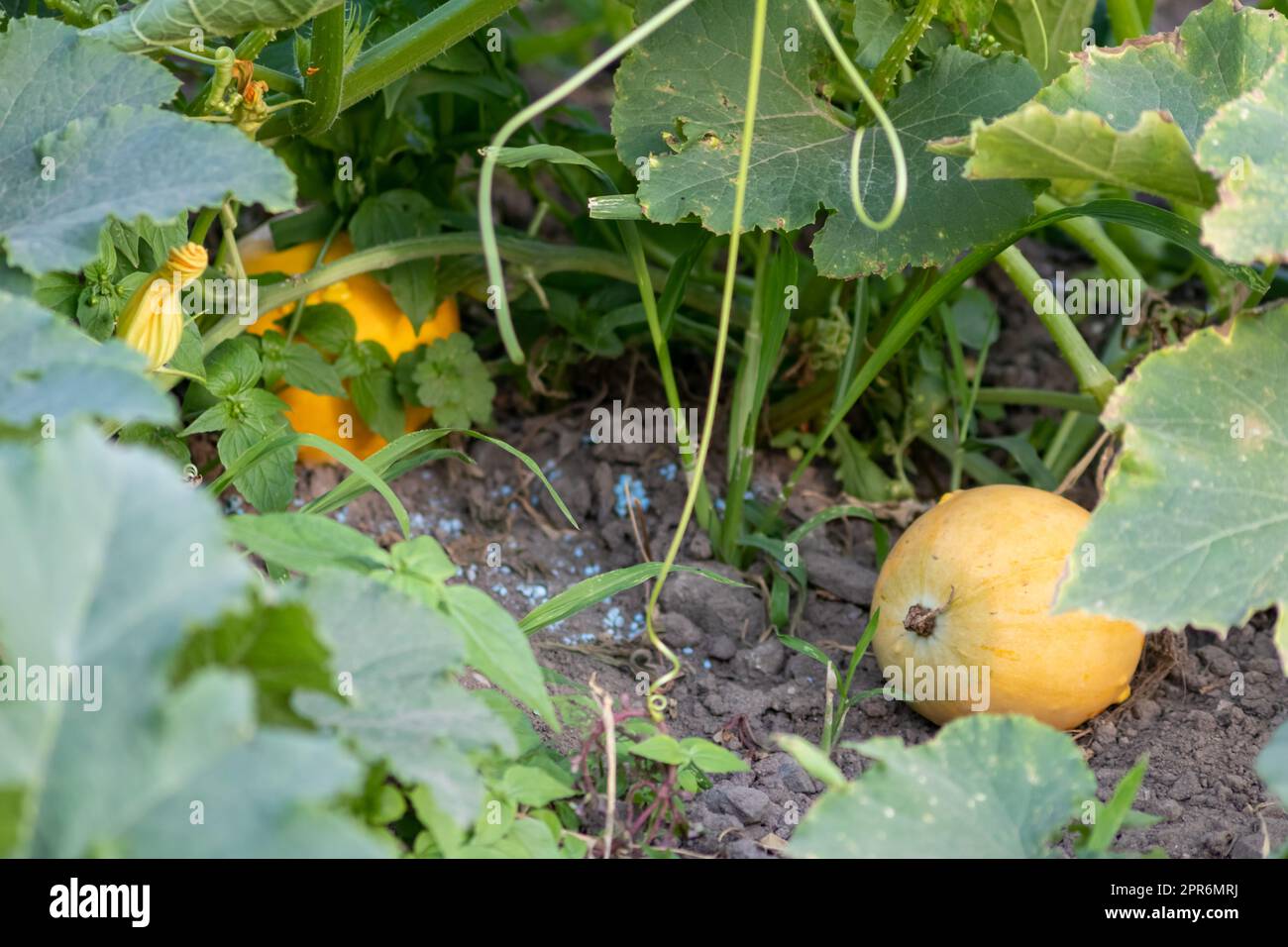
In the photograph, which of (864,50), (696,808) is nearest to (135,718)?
(696,808)

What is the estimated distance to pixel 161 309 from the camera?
63.5 inches

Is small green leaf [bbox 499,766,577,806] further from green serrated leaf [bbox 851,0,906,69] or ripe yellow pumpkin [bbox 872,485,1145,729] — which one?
green serrated leaf [bbox 851,0,906,69]

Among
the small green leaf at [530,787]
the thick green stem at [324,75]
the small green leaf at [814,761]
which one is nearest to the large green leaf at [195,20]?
the thick green stem at [324,75]

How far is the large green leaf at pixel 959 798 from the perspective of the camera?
42.8 inches

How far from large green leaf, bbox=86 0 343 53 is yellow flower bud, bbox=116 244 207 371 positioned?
0.25 metres

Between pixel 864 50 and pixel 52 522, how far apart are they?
4.50 ft

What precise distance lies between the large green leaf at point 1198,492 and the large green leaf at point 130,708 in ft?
2.45

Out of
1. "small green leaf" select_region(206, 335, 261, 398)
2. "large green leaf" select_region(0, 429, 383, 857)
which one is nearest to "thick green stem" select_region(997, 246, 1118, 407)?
"small green leaf" select_region(206, 335, 261, 398)

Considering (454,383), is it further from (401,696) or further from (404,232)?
(401,696)

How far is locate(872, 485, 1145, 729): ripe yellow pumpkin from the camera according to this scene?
171 centimetres

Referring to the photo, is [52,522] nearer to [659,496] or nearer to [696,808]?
[696,808]

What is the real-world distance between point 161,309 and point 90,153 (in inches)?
8.8

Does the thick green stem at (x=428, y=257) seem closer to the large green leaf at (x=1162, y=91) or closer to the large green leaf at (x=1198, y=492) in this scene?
the large green leaf at (x=1162, y=91)
